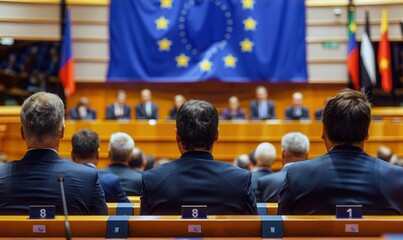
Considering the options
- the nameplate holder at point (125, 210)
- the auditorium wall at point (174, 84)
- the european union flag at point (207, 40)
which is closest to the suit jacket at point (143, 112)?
the european union flag at point (207, 40)

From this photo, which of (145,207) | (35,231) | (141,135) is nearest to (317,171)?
(145,207)

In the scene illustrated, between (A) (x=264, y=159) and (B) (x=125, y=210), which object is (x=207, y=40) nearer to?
(A) (x=264, y=159)

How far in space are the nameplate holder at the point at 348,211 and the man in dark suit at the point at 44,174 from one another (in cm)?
109

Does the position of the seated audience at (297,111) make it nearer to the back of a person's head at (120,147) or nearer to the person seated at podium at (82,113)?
the person seated at podium at (82,113)

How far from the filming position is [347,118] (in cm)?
257

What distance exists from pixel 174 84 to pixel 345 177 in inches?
351

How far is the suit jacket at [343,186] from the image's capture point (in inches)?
95.3

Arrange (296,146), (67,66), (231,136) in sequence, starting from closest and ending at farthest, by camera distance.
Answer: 1. (296,146)
2. (231,136)
3. (67,66)

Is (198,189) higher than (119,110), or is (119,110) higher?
(119,110)

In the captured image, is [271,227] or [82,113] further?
[82,113]

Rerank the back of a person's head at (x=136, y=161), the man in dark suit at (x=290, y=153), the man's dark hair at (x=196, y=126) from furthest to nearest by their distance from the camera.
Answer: the back of a person's head at (x=136, y=161)
the man in dark suit at (x=290, y=153)
the man's dark hair at (x=196, y=126)

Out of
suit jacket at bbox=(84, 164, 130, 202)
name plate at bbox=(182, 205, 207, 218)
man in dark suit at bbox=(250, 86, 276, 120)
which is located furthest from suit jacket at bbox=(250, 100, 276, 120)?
name plate at bbox=(182, 205, 207, 218)

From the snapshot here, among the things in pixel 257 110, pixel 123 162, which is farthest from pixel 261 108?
pixel 123 162

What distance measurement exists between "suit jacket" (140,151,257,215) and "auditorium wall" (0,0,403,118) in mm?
8777
